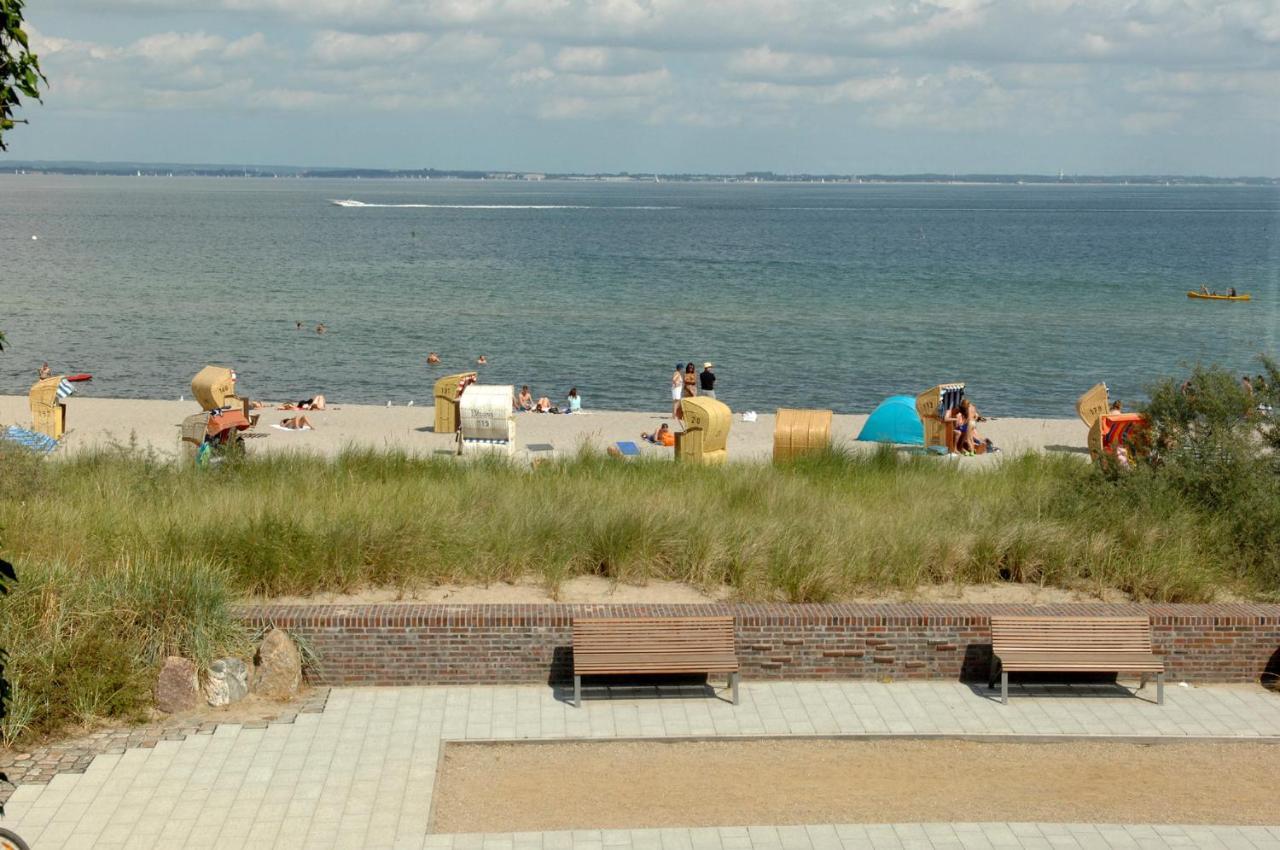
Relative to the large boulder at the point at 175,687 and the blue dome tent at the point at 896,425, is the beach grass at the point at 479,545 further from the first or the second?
the blue dome tent at the point at 896,425

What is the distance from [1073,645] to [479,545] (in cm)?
505

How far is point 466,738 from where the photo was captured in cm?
961

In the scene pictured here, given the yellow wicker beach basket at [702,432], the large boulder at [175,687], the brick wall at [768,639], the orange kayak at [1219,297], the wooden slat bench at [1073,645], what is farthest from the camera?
the orange kayak at [1219,297]

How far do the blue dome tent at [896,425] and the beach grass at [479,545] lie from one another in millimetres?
9112

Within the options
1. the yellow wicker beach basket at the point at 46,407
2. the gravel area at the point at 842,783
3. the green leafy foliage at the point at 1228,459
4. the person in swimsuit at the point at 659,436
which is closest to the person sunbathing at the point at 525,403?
the person in swimsuit at the point at 659,436

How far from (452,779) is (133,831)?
1994 millimetres

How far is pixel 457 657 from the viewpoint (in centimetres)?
1061

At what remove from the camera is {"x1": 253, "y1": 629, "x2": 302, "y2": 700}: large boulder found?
10.2 meters

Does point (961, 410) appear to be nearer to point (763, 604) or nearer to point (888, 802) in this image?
point (763, 604)

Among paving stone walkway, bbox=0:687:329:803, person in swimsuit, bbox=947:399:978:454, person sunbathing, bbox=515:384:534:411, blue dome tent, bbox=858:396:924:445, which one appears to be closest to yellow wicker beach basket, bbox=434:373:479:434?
person sunbathing, bbox=515:384:534:411

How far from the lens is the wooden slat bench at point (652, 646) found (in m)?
10.1

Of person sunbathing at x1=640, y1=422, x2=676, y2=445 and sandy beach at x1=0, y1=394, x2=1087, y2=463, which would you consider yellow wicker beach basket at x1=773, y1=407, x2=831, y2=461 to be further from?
person sunbathing at x1=640, y1=422, x2=676, y2=445

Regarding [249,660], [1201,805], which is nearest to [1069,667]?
[1201,805]

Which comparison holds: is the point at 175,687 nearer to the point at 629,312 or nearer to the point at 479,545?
the point at 479,545
